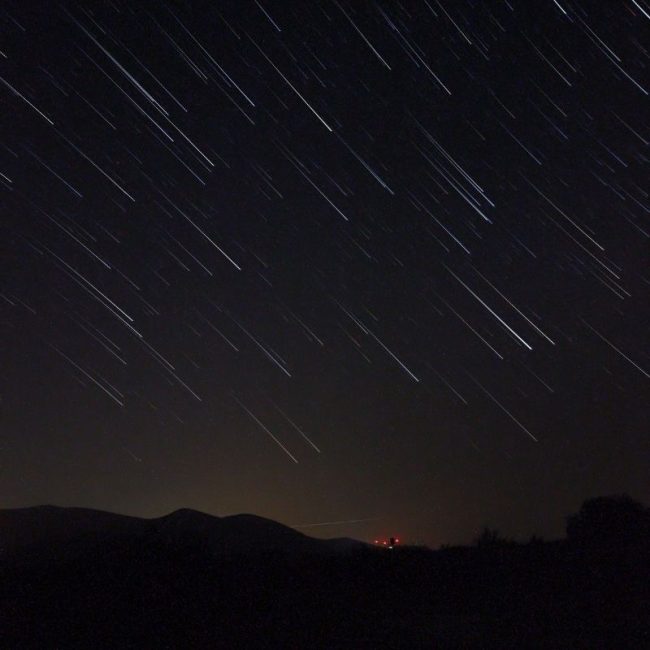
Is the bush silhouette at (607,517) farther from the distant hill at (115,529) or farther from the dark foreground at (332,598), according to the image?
the dark foreground at (332,598)

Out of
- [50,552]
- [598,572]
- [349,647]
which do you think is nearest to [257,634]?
[349,647]

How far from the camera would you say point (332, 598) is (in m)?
21.5

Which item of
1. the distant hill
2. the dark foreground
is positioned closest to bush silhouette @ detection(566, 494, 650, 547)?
the distant hill

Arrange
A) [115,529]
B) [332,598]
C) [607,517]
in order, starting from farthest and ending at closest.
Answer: [115,529]
[607,517]
[332,598]

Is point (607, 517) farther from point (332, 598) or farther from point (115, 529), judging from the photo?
point (332, 598)

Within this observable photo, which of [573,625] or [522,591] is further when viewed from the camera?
[522,591]

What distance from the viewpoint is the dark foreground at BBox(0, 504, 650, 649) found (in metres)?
15.0

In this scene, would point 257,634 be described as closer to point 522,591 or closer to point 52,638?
point 52,638

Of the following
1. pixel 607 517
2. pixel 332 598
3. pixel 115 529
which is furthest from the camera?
pixel 115 529

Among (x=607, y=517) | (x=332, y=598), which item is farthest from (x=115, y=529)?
(x=332, y=598)

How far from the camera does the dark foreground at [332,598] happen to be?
49.1 feet

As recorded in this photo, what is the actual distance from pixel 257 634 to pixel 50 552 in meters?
26.9

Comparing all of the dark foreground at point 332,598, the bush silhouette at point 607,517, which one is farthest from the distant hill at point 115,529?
the dark foreground at point 332,598

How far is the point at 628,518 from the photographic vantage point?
4659cm
